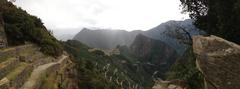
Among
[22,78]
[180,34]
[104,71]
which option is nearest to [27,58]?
[22,78]

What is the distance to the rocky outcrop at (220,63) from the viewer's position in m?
11.9

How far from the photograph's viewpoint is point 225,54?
1191cm

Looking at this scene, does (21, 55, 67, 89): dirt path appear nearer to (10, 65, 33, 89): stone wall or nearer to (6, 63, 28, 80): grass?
(10, 65, 33, 89): stone wall

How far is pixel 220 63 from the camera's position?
39.5 feet

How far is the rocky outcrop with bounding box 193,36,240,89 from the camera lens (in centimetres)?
1192

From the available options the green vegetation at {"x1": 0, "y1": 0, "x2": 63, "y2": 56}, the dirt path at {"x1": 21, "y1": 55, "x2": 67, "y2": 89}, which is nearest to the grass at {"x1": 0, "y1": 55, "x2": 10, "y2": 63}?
the dirt path at {"x1": 21, "y1": 55, "x2": 67, "y2": 89}

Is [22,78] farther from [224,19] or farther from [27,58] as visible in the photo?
[224,19]

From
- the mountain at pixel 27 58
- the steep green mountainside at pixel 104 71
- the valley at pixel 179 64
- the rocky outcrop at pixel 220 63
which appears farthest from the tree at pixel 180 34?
the rocky outcrop at pixel 220 63

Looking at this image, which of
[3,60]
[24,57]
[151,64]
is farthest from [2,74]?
[151,64]

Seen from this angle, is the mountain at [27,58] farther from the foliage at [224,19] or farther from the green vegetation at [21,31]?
the foliage at [224,19]

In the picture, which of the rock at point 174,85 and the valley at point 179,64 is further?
the rock at point 174,85

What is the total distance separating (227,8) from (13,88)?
1495 cm

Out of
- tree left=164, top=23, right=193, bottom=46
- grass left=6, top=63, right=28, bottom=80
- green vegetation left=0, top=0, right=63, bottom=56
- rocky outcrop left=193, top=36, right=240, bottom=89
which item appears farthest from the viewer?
green vegetation left=0, top=0, right=63, bottom=56

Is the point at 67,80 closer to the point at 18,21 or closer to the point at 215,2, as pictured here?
the point at 18,21
